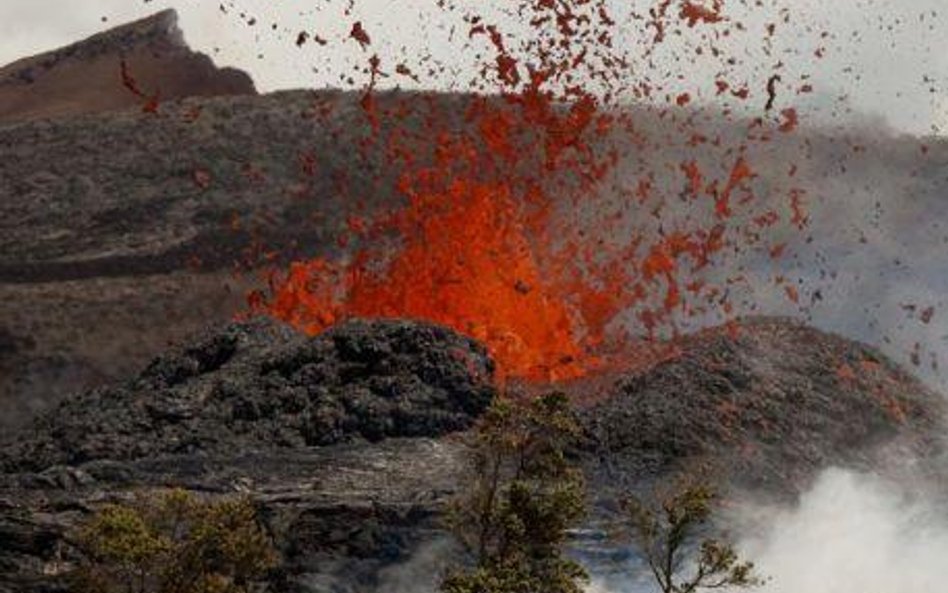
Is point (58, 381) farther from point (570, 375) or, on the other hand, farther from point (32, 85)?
point (32, 85)

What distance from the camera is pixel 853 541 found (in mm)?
47938

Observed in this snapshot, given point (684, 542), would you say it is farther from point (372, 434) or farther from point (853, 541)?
point (372, 434)

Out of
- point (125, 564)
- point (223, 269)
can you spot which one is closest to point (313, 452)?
point (125, 564)

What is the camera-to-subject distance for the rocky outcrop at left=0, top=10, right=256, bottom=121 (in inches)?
5896

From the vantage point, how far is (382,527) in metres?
44.4

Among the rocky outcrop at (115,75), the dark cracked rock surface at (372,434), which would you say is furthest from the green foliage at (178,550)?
the rocky outcrop at (115,75)

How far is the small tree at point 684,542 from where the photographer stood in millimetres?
31766

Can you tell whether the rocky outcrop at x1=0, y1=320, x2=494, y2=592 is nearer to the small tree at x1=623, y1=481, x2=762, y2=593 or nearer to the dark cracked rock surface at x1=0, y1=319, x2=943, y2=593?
the dark cracked rock surface at x1=0, y1=319, x2=943, y2=593

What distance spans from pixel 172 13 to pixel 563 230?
2773 inches

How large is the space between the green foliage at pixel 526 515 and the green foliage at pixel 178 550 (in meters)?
4.68

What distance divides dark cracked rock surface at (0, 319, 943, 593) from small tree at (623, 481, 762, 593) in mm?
1794

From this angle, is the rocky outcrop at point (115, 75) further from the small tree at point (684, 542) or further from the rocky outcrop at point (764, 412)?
the small tree at point (684, 542)

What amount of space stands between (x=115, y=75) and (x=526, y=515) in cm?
13389

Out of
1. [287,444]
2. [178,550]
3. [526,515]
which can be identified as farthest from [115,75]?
[526,515]
